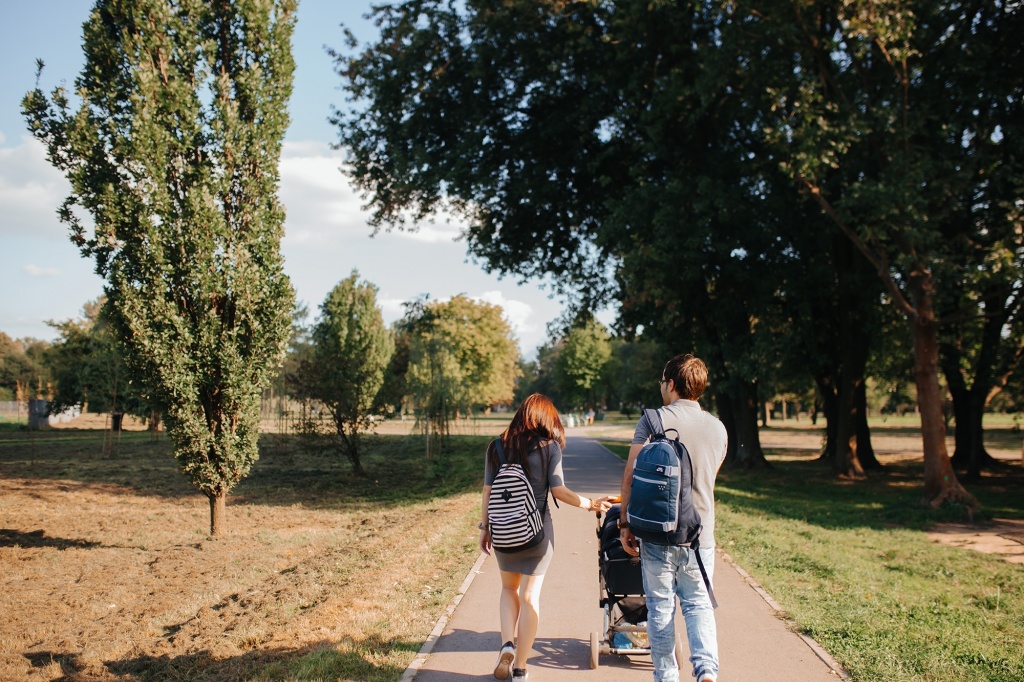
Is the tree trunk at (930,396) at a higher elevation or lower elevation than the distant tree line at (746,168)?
lower

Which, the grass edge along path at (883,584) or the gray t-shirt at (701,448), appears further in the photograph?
the grass edge along path at (883,584)

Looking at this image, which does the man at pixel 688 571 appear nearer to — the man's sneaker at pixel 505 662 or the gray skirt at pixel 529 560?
→ the gray skirt at pixel 529 560

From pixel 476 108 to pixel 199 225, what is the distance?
924 cm

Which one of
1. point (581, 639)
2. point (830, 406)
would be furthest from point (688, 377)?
point (830, 406)

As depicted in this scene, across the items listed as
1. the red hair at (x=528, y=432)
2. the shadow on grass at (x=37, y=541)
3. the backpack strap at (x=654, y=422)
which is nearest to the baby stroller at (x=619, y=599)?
the red hair at (x=528, y=432)

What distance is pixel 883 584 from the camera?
824 centimetres

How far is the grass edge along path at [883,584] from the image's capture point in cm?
552

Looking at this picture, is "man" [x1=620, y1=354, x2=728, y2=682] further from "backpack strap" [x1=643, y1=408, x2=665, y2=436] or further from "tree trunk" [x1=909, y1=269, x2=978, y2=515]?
"tree trunk" [x1=909, y1=269, x2=978, y2=515]

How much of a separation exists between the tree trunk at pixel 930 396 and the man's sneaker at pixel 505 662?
43.9 feet

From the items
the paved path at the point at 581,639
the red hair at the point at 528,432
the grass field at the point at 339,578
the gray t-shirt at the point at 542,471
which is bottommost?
the grass field at the point at 339,578

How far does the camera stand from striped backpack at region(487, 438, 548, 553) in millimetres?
4699

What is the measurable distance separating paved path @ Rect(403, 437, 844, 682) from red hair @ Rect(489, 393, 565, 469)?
1.55m

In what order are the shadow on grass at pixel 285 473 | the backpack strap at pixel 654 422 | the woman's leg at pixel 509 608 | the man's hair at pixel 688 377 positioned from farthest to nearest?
the shadow on grass at pixel 285 473 < the woman's leg at pixel 509 608 < the man's hair at pixel 688 377 < the backpack strap at pixel 654 422

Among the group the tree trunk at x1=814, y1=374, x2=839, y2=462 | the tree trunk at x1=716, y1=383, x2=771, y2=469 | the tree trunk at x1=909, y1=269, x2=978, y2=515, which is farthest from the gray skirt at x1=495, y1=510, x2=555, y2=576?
the tree trunk at x1=814, y1=374, x2=839, y2=462
